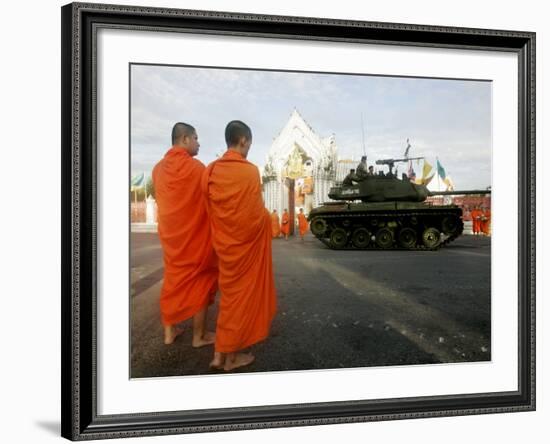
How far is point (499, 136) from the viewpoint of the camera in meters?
5.21

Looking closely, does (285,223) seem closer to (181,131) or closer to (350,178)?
(350,178)

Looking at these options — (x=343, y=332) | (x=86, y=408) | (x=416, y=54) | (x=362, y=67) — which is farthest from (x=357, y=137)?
(x=86, y=408)

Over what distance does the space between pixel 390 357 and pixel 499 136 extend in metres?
2.32

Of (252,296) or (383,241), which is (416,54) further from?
(252,296)

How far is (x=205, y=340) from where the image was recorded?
465cm

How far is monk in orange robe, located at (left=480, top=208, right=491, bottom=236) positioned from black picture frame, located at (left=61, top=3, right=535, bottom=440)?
155 cm

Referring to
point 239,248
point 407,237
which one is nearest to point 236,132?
point 239,248

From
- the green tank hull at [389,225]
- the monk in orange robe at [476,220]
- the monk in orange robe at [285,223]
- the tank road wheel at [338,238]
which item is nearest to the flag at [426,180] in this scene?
the green tank hull at [389,225]

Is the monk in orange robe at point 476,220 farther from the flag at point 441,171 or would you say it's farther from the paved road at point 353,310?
the flag at point 441,171

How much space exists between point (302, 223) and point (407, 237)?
1203mm

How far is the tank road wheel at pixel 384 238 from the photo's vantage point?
5345 mm

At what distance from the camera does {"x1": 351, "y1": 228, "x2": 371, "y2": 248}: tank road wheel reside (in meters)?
5.21

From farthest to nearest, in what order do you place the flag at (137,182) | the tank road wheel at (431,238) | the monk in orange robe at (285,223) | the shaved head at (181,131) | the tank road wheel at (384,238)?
1. the tank road wheel at (384,238)
2. the tank road wheel at (431,238)
3. the monk in orange robe at (285,223)
4. the shaved head at (181,131)
5. the flag at (137,182)

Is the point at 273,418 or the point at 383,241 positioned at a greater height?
the point at 383,241
